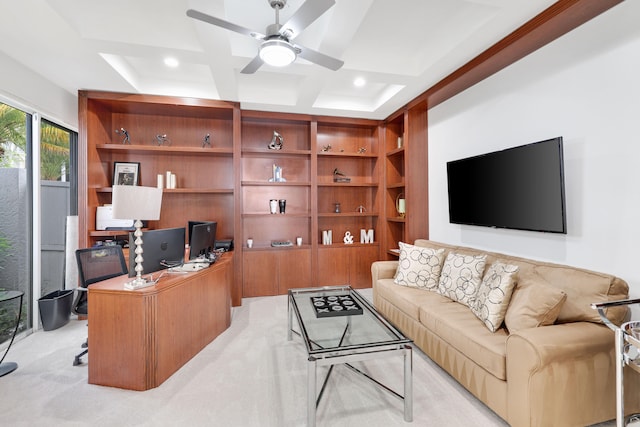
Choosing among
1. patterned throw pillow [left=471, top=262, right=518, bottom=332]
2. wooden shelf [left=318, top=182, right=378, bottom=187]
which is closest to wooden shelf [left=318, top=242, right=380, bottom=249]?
wooden shelf [left=318, top=182, right=378, bottom=187]

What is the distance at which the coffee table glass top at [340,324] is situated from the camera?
5.91 ft

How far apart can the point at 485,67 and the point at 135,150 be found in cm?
436

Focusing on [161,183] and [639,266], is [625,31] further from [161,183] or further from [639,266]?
[161,183]

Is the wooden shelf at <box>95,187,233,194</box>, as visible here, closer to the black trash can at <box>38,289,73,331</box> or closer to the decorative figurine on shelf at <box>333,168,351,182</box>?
the black trash can at <box>38,289,73,331</box>

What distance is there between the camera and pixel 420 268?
3.00 m

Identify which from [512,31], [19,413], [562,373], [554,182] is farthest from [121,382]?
[512,31]

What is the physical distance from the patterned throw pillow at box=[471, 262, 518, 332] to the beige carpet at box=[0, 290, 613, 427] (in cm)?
56

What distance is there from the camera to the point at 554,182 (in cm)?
218

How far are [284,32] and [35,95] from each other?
288cm

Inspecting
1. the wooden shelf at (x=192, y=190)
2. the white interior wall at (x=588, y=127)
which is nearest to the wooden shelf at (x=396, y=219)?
the white interior wall at (x=588, y=127)

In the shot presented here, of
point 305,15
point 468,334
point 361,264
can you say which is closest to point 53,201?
point 305,15

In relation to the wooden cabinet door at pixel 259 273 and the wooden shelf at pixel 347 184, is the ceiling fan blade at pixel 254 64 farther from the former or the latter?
the wooden cabinet door at pixel 259 273

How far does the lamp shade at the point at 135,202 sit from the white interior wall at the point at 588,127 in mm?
3175

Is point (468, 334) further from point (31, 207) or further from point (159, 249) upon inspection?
point (31, 207)
